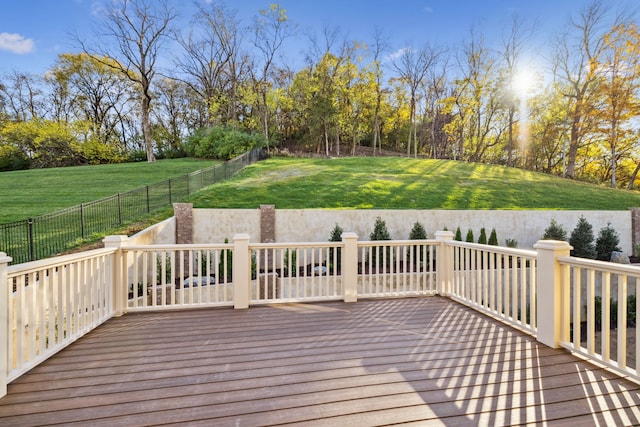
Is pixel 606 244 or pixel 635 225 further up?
pixel 635 225

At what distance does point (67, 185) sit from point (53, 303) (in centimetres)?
1532

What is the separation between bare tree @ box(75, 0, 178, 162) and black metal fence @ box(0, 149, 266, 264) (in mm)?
15232

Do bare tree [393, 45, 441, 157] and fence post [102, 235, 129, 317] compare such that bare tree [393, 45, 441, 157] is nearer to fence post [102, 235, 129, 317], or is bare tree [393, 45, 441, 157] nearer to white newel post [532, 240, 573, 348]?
white newel post [532, 240, 573, 348]

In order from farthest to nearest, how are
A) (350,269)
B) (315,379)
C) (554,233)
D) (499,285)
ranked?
(554,233) < (350,269) < (499,285) < (315,379)

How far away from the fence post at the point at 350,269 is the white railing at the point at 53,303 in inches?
114

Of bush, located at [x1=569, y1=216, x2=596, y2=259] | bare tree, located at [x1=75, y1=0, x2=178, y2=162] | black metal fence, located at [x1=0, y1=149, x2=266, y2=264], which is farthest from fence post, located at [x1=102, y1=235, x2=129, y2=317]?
bare tree, located at [x1=75, y1=0, x2=178, y2=162]

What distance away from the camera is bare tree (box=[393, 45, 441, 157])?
26.0 meters

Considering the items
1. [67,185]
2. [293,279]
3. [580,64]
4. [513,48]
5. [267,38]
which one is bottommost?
[293,279]

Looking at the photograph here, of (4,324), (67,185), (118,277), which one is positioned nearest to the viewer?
(4,324)

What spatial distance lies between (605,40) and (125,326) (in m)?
28.1

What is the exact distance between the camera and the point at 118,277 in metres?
3.85

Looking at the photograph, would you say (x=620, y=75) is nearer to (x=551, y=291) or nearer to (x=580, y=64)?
(x=580, y=64)

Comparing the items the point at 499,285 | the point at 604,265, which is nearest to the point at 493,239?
the point at 499,285

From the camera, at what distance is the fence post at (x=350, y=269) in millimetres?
4367
